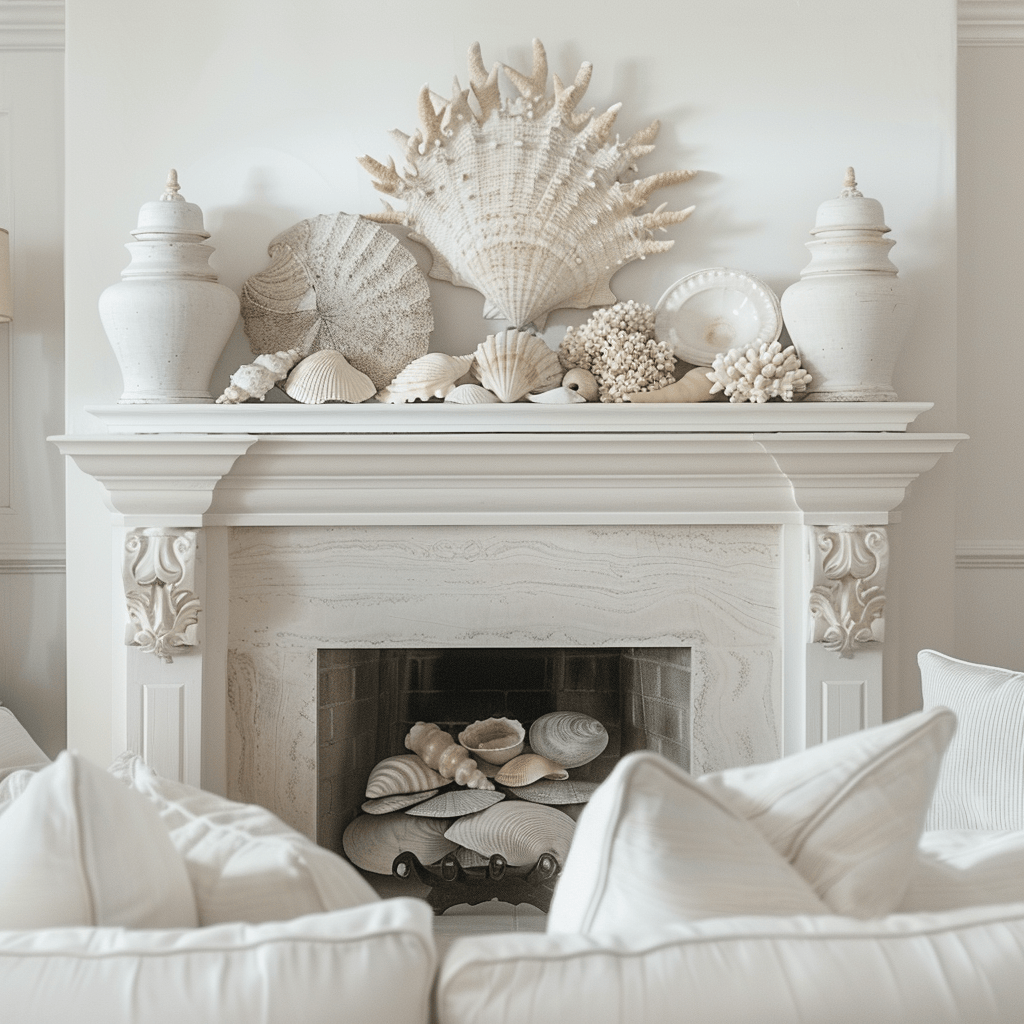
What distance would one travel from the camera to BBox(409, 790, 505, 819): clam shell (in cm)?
250

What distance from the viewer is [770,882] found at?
2.86ft

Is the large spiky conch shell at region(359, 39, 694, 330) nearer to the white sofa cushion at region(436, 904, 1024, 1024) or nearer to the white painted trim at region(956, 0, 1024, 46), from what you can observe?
the white painted trim at region(956, 0, 1024, 46)

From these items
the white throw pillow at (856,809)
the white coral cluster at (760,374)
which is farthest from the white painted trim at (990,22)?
the white throw pillow at (856,809)

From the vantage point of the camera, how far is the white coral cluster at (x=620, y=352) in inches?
93.3

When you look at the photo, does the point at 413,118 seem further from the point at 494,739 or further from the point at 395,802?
the point at 395,802

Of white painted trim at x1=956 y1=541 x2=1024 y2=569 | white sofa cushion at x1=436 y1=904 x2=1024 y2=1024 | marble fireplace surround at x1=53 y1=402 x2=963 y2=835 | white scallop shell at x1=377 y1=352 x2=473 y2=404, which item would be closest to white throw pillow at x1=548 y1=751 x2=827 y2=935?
white sofa cushion at x1=436 y1=904 x2=1024 y2=1024

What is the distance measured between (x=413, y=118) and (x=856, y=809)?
2000 mm

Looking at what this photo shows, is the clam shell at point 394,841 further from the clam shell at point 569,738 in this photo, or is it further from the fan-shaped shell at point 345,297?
the fan-shaped shell at point 345,297

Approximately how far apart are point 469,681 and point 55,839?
195 cm

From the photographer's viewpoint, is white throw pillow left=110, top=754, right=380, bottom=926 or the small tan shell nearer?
white throw pillow left=110, top=754, right=380, bottom=926

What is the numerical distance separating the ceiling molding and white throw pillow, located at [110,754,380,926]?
8.37ft

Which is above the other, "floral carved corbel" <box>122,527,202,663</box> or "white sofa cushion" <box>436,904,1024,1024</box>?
"floral carved corbel" <box>122,527,202,663</box>

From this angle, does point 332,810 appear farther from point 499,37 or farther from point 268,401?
point 499,37

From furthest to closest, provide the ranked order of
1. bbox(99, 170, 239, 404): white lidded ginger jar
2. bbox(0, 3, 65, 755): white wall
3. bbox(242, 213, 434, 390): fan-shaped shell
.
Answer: bbox(0, 3, 65, 755): white wall, bbox(242, 213, 434, 390): fan-shaped shell, bbox(99, 170, 239, 404): white lidded ginger jar
